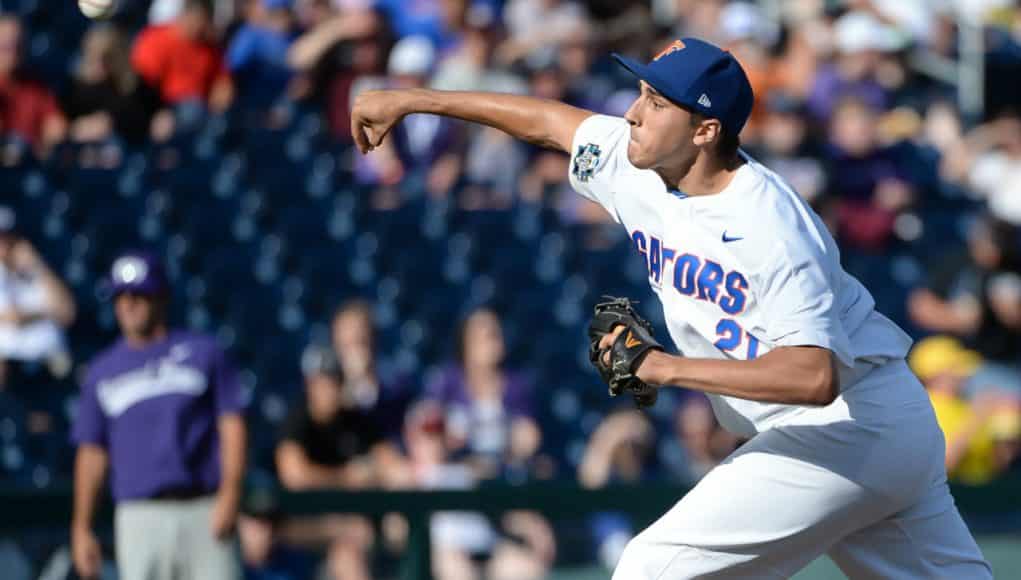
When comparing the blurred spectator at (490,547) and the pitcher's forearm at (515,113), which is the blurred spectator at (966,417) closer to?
the blurred spectator at (490,547)

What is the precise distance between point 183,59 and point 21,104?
2.91ft

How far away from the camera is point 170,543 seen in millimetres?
5848

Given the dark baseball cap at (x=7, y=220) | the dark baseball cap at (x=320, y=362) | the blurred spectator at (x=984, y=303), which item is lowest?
the blurred spectator at (x=984, y=303)

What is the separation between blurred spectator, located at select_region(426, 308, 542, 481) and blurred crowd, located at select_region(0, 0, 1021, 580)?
0.4 inches

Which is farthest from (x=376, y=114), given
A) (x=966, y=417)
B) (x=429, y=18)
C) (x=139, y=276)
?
(x=429, y=18)

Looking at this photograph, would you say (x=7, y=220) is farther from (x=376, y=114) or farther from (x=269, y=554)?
(x=376, y=114)

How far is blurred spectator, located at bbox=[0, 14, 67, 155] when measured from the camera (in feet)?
26.2

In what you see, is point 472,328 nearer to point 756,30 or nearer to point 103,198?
point 103,198

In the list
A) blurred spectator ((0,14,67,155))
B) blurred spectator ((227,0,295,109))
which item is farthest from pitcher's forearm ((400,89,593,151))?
blurred spectator ((227,0,295,109))

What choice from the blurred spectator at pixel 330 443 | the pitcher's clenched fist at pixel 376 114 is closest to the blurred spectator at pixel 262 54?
the blurred spectator at pixel 330 443

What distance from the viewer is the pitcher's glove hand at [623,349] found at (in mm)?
3807

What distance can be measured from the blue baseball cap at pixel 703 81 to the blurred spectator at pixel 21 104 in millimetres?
4922

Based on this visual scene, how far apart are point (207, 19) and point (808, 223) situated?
547 centimetres

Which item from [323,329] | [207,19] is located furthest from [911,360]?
[207,19]
